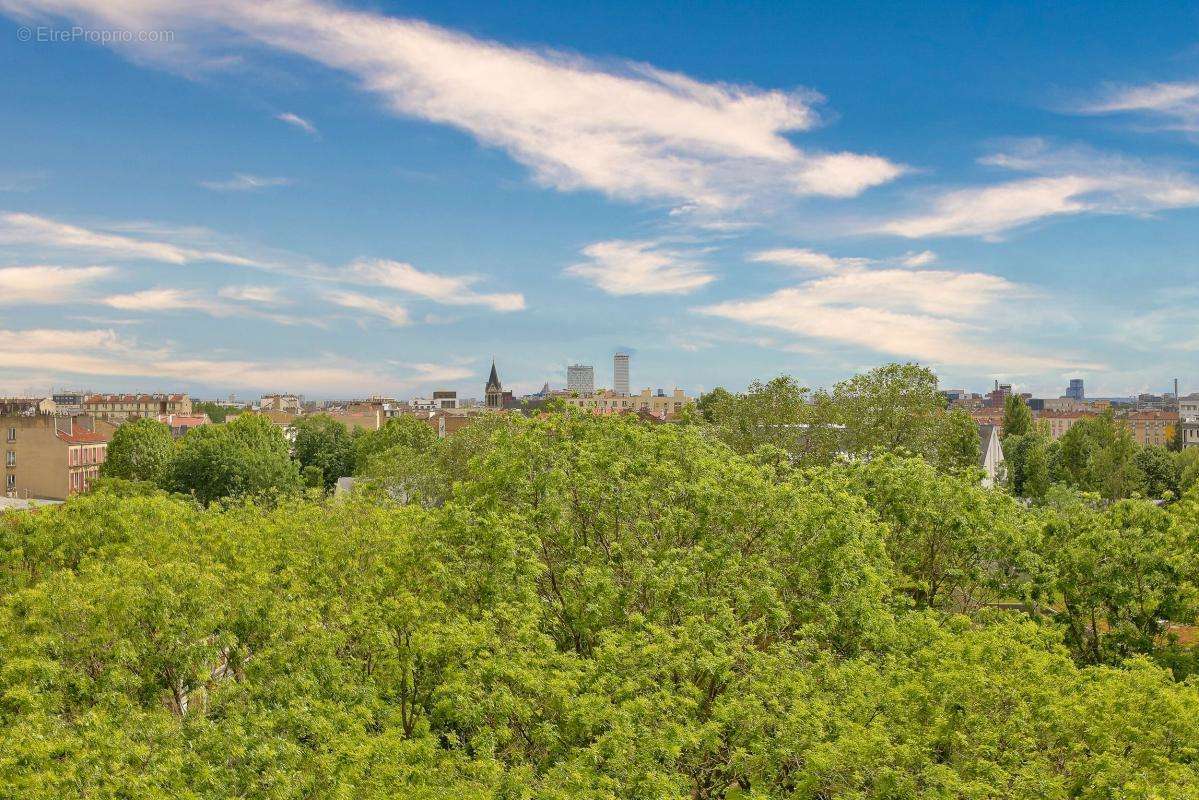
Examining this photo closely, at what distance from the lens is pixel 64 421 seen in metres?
106

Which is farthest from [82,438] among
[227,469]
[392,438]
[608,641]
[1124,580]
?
[1124,580]

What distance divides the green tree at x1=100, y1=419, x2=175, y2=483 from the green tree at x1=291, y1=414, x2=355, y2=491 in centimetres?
1521

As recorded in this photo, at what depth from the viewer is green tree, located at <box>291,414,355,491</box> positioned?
100250 millimetres

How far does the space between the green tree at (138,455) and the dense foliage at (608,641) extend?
61906 millimetres

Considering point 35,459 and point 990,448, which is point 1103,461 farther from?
point 35,459

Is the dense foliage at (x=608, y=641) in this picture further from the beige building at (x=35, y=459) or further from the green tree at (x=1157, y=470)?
the beige building at (x=35, y=459)

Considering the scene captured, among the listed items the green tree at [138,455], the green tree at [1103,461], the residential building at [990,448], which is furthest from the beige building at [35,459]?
the green tree at [1103,461]

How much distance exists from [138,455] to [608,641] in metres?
82.8

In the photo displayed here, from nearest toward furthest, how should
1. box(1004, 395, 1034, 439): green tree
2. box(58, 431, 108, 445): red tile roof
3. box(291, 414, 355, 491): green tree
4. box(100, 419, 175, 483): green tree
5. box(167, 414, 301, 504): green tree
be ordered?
box(167, 414, 301, 504): green tree, box(100, 419, 175, 483): green tree, box(291, 414, 355, 491): green tree, box(58, 431, 108, 445): red tile roof, box(1004, 395, 1034, 439): green tree

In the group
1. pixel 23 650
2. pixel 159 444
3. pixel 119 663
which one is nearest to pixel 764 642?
pixel 119 663

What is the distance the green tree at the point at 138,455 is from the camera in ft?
284

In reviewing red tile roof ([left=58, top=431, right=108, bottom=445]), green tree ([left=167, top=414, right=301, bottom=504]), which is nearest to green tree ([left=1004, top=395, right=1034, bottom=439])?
green tree ([left=167, top=414, right=301, bottom=504])

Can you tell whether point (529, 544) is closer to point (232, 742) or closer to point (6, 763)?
point (232, 742)

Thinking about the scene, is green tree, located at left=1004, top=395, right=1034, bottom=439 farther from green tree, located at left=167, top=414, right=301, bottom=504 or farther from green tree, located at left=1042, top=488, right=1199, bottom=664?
green tree, located at left=1042, top=488, right=1199, bottom=664
